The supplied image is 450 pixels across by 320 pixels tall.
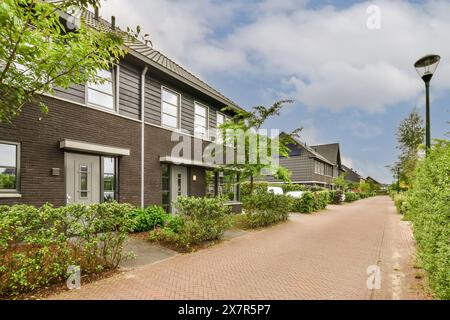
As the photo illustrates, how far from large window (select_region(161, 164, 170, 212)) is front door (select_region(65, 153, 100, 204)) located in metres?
3.11

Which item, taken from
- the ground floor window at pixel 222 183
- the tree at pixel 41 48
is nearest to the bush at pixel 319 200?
the ground floor window at pixel 222 183

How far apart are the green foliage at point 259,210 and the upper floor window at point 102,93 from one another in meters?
→ 6.70

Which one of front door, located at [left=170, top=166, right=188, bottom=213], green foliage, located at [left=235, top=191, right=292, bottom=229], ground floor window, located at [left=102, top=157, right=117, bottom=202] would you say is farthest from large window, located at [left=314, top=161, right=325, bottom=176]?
ground floor window, located at [left=102, top=157, right=117, bottom=202]

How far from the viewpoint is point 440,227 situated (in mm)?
4348

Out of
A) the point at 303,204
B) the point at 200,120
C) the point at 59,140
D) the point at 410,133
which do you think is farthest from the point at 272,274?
the point at 410,133

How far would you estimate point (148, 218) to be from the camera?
9.41m

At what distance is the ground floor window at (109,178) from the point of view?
9492 millimetres

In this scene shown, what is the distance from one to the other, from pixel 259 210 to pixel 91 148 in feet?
23.2

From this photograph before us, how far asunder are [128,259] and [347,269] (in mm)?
4890

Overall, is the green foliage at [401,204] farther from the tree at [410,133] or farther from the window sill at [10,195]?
the window sill at [10,195]

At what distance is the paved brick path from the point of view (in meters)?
4.72

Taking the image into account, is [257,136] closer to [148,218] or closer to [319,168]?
[148,218]

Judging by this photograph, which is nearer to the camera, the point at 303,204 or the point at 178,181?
the point at 178,181
